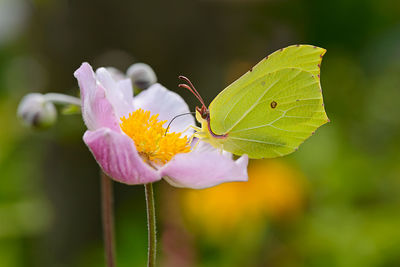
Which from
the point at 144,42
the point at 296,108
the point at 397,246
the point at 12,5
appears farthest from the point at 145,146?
the point at 12,5

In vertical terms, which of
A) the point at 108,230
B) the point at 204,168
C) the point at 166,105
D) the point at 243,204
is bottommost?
the point at 243,204

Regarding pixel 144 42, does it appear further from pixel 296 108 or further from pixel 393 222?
pixel 296 108

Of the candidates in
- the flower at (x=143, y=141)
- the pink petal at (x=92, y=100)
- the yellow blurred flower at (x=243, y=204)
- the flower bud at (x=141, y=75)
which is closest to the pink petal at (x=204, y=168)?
the flower at (x=143, y=141)

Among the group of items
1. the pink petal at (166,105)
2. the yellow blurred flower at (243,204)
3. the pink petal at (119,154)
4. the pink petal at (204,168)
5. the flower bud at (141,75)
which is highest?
the flower bud at (141,75)

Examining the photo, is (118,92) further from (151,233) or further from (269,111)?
(151,233)

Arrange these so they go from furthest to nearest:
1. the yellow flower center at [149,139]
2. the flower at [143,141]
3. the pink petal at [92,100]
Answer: the yellow flower center at [149,139], the pink petal at [92,100], the flower at [143,141]

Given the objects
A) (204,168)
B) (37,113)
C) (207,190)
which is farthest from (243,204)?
(204,168)

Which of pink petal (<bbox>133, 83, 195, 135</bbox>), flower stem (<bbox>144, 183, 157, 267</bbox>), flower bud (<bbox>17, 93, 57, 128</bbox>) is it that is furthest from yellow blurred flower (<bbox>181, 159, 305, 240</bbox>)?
flower stem (<bbox>144, 183, 157, 267</bbox>)

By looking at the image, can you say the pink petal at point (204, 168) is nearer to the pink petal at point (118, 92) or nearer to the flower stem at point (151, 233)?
the flower stem at point (151, 233)
